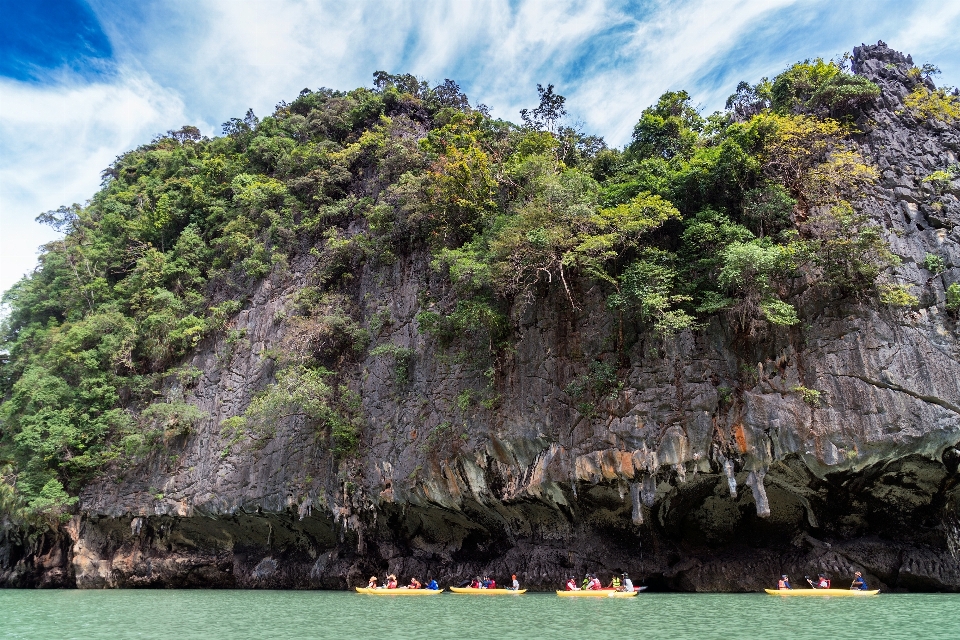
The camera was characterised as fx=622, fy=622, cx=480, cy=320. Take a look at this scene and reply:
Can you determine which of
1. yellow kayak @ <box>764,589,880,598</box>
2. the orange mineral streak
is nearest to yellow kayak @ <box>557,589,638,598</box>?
yellow kayak @ <box>764,589,880,598</box>

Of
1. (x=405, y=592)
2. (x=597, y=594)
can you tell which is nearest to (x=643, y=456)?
(x=597, y=594)

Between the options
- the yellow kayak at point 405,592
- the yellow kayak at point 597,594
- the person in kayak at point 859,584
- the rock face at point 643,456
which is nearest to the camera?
the rock face at point 643,456

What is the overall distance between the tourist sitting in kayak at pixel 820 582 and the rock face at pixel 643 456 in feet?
1.02

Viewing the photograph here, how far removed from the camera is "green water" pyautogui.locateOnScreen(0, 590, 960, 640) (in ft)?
28.5

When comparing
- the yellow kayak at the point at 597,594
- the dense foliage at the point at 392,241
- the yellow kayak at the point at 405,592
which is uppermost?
the dense foliage at the point at 392,241

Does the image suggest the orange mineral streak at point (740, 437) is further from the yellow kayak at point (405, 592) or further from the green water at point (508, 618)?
the yellow kayak at point (405, 592)

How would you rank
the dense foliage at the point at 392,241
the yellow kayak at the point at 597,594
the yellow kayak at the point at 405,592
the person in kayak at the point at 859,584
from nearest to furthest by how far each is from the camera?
the person in kayak at the point at 859,584 → the yellow kayak at the point at 597,594 → the dense foliage at the point at 392,241 → the yellow kayak at the point at 405,592

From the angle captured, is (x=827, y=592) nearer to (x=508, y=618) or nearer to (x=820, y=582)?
(x=820, y=582)

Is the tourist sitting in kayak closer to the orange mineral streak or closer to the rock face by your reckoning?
the rock face

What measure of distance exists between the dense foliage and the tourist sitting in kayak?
587 centimetres

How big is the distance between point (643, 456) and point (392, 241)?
11281 millimetres

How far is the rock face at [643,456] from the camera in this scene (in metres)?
13.1

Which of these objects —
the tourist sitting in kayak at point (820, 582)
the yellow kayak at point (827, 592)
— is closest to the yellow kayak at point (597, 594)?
the yellow kayak at point (827, 592)

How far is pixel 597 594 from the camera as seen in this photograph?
568 inches
